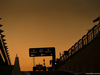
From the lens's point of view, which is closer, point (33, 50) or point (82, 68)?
point (82, 68)

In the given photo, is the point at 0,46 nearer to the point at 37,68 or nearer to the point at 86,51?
the point at 86,51

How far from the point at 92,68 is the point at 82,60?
7.65 feet

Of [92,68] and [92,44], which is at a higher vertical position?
[92,44]

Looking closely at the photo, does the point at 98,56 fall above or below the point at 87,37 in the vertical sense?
below

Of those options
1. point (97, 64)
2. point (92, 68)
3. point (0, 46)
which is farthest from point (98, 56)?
point (0, 46)

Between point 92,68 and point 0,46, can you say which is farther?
point 0,46

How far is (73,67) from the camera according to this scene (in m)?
20.3

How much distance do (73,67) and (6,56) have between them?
5492 mm

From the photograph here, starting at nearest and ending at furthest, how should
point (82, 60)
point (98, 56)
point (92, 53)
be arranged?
point (98, 56) → point (92, 53) → point (82, 60)

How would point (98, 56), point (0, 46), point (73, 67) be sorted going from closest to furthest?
point (98, 56), point (0, 46), point (73, 67)

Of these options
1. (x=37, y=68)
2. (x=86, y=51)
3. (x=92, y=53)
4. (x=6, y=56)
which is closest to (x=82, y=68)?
(x=86, y=51)

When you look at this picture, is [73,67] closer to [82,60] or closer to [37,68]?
[82,60]

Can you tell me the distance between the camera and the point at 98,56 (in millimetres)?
13383

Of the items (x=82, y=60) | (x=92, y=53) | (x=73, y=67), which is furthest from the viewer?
(x=73, y=67)
